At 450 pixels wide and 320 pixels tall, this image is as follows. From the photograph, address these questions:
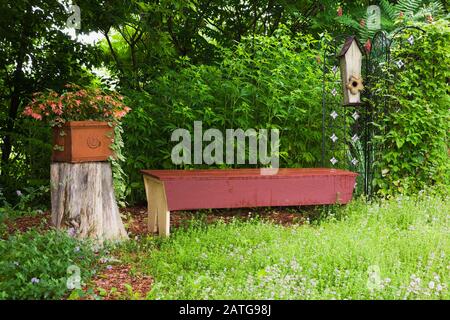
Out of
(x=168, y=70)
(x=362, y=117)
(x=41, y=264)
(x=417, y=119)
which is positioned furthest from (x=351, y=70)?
(x=41, y=264)

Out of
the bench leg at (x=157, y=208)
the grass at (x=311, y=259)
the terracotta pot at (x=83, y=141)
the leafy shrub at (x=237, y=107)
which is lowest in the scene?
the grass at (x=311, y=259)

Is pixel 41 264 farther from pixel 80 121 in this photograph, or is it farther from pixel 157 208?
pixel 157 208

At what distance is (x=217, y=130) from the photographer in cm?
643

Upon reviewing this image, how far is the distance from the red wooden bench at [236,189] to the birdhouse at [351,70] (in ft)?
2.98

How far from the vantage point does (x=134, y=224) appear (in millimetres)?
5859

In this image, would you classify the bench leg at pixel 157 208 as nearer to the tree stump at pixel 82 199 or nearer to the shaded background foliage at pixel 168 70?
the tree stump at pixel 82 199

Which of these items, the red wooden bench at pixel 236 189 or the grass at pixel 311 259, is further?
the red wooden bench at pixel 236 189

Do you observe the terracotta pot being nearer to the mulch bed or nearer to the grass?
the mulch bed

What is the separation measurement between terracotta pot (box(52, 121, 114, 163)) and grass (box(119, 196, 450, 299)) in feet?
3.03

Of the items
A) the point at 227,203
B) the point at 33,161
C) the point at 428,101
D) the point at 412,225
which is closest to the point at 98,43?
the point at 33,161

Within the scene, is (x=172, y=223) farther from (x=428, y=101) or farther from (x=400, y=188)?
(x=428, y=101)

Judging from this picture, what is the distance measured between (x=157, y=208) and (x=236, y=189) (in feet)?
2.77

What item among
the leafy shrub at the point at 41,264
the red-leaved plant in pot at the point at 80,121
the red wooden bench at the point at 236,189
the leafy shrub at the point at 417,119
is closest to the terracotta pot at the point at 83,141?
the red-leaved plant in pot at the point at 80,121

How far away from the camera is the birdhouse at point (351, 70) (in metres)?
5.77
